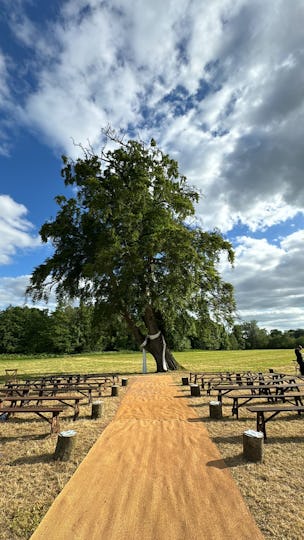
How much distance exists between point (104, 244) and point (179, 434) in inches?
518

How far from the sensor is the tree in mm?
17719

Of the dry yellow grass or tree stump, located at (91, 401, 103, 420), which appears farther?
tree stump, located at (91, 401, 103, 420)

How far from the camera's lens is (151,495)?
3.87m

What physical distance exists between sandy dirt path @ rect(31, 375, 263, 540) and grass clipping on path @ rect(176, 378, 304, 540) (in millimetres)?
164

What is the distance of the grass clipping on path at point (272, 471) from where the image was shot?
10.9 feet

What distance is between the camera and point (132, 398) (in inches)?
413

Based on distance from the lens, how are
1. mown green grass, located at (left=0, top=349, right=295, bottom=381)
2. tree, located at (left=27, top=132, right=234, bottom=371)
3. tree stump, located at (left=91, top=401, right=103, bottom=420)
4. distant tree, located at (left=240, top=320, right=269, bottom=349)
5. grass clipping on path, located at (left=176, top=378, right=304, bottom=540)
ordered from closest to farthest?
grass clipping on path, located at (left=176, top=378, right=304, bottom=540), tree stump, located at (left=91, top=401, right=103, bottom=420), tree, located at (left=27, top=132, right=234, bottom=371), mown green grass, located at (left=0, top=349, right=295, bottom=381), distant tree, located at (left=240, top=320, right=269, bottom=349)

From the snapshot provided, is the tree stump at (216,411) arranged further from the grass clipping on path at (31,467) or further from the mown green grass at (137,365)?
the mown green grass at (137,365)

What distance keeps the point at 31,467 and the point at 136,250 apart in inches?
539

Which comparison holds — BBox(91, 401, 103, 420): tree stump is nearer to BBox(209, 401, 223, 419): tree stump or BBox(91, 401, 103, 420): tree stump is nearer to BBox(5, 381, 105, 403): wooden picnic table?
BBox(5, 381, 105, 403): wooden picnic table

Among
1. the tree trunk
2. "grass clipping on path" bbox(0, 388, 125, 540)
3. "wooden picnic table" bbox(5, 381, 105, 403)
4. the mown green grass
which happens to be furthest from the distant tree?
"grass clipping on path" bbox(0, 388, 125, 540)

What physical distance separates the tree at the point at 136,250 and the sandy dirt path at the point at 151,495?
11762 mm

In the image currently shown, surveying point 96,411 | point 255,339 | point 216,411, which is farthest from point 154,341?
point 255,339

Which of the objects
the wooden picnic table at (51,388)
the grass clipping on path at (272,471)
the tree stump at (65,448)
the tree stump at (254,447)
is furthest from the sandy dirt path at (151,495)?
the wooden picnic table at (51,388)
